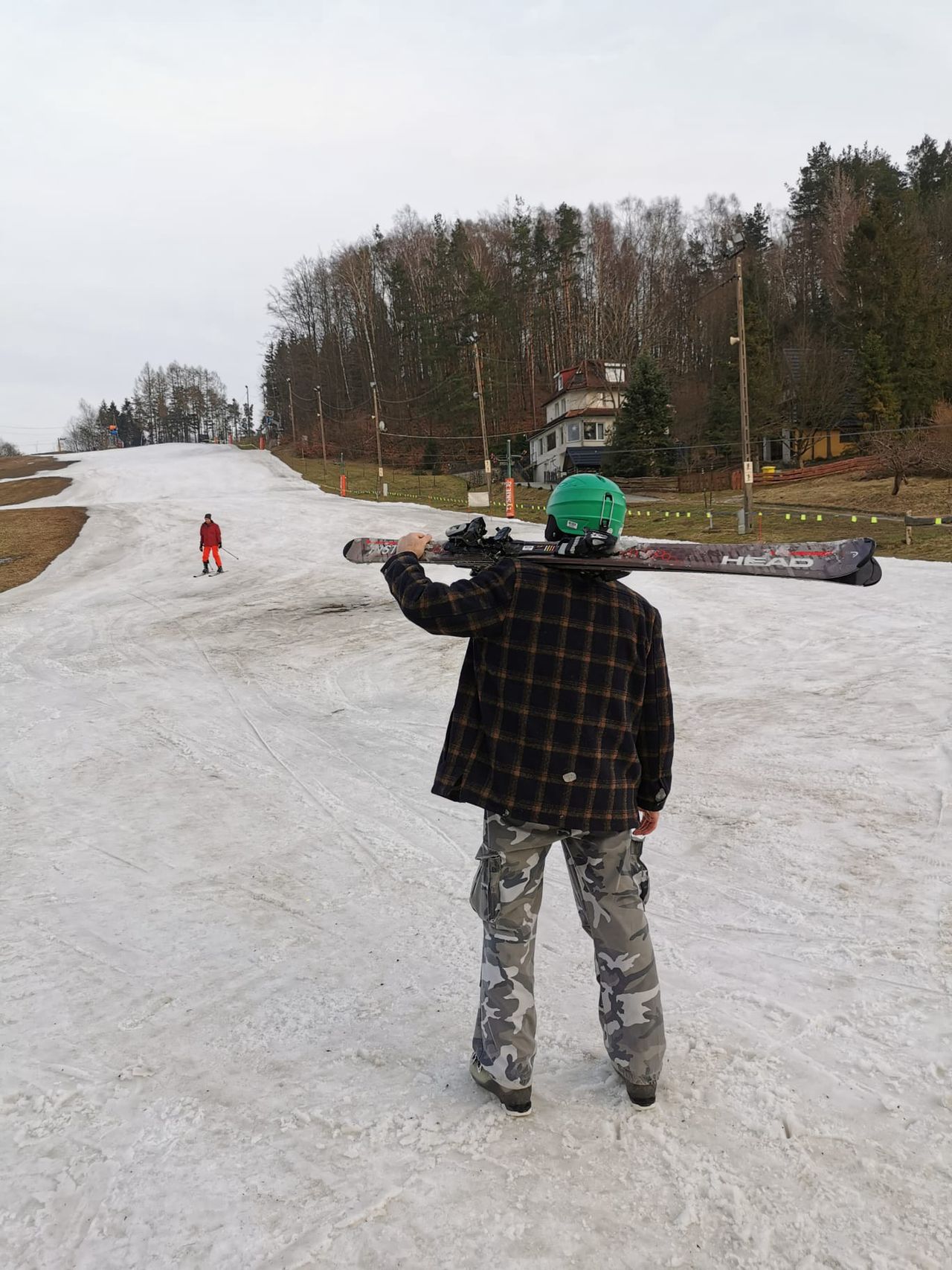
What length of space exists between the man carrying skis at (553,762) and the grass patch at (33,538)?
1710 centimetres

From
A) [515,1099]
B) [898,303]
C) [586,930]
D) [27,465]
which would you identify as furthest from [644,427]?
[27,465]

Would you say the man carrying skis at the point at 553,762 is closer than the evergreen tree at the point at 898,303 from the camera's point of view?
Yes

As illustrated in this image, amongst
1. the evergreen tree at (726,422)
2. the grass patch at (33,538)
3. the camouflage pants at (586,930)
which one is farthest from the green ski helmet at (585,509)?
the evergreen tree at (726,422)

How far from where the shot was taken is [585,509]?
7.89 feet

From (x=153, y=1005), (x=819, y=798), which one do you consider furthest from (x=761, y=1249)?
(x=819, y=798)

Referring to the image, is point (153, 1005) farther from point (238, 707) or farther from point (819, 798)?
point (238, 707)

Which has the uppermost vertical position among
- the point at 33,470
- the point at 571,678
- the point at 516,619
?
the point at 33,470

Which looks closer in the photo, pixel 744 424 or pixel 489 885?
pixel 489 885

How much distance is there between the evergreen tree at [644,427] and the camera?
→ 39344mm

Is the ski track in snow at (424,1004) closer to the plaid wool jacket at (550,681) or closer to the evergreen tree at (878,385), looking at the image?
the plaid wool jacket at (550,681)

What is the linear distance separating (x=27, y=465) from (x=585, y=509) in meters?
59.9

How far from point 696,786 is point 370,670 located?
4705 millimetres

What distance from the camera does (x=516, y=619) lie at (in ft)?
7.77

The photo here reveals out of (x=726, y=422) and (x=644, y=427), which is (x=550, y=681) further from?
(x=726, y=422)
